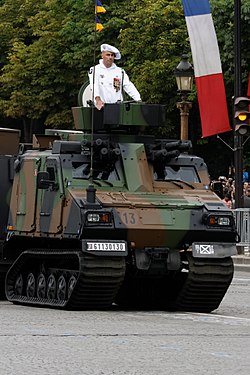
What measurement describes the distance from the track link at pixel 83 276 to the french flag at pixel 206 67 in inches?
514

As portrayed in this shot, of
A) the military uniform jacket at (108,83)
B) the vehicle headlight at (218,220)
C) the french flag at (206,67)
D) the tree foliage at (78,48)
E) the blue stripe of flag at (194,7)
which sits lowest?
the vehicle headlight at (218,220)

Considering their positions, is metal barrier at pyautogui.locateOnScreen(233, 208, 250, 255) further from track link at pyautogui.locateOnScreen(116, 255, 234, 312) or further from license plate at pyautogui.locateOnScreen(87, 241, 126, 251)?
license plate at pyautogui.locateOnScreen(87, 241, 126, 251)

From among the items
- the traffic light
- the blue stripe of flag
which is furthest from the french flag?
the traffic light

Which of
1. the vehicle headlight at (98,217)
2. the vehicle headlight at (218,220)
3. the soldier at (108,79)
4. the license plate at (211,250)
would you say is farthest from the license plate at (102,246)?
the soldier at (108,79)

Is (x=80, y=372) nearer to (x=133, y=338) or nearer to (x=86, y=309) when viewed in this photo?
(x=133, y=338)

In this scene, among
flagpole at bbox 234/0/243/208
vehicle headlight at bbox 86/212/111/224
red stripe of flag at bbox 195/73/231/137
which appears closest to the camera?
vehicle headlight at bbox 86/212/111/224

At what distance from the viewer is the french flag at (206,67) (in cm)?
3170

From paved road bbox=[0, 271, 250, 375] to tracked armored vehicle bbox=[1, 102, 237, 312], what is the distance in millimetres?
455

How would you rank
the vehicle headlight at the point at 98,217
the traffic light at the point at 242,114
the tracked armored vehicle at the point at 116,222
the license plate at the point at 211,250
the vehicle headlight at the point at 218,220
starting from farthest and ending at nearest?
the traffic light at the point at 242,114 → the vehicle headlight at the point at 218,220 → the license plate at the point at 211,250 → the tracked armored vehicle at the point at 116,222 → the vehicle headlight at the point at 98,217

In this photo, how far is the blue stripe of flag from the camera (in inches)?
1260

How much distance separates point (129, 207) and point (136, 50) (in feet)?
131

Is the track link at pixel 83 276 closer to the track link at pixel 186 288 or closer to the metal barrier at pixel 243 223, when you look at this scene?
the track link at pixel 186 288

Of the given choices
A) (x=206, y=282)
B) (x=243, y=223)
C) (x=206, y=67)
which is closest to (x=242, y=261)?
(x=243, y=223)

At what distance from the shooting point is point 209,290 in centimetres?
1859
